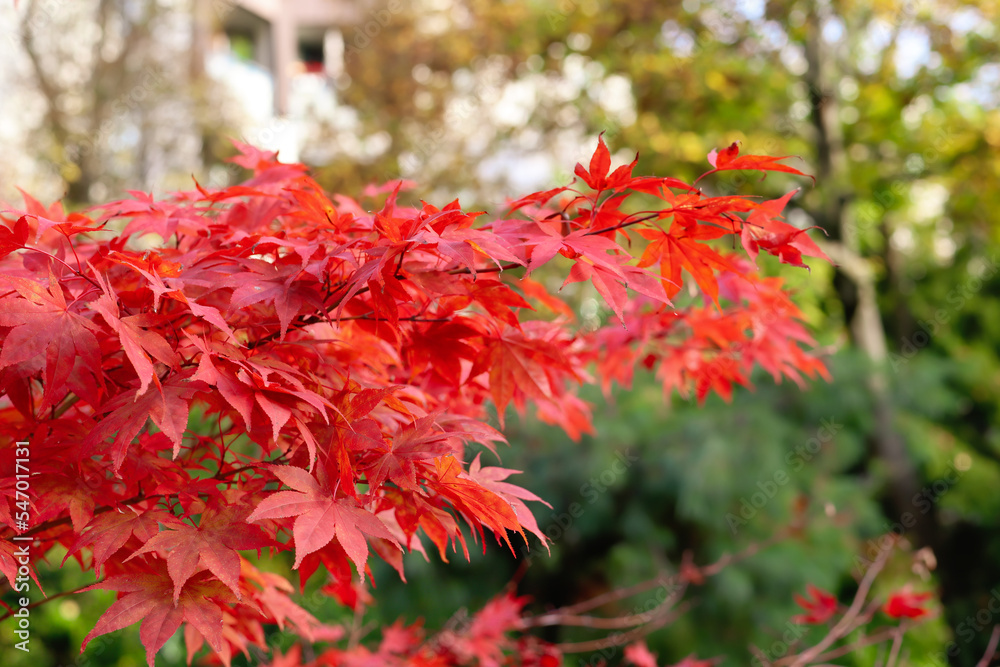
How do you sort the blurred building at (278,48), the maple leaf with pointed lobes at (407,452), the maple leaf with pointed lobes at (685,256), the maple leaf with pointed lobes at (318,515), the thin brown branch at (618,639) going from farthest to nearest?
1. the blurred building at (278,48)
2. the thin brown branch at (618,639)
3. the maple leaf with pointed lobes at (685,256)
4. the maple leaf with pointed lobes at (407,452)
5. the maple leaf with pointed lobes at (318,515)

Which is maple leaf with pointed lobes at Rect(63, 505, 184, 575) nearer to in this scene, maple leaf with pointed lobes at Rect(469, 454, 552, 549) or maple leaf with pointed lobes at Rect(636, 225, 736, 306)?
maple leaf with pointed lobes at Rect(469, 454, 552, 549)

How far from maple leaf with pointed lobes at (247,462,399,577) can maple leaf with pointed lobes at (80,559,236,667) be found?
0.12 metres

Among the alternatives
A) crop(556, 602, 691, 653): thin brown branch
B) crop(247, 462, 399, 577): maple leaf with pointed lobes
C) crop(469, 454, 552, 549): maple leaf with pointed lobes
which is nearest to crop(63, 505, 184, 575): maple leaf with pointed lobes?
A: crop(247, 462, 399, 577): maple leaf with pointed lobes

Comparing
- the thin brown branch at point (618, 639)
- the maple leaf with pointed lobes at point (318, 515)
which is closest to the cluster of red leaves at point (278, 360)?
the maple leaf with pointed lobes at point (318, 515)

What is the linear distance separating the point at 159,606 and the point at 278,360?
304 mm

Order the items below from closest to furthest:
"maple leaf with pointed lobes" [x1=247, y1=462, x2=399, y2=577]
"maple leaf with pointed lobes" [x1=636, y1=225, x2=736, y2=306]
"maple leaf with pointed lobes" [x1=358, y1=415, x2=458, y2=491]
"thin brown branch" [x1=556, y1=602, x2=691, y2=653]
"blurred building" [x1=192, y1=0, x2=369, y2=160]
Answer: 1. "maple leaf with pointed lobes" [x1=247, y1=462, x2=399, y2=577]
2. "maple leaf with pointed lobes" [x1=358, y1=415, x2=458, y2=491]
3. "maple leaf with pointed lobes" [x1=636, y1=225, x2=736, y2=306]
4. "thin brown branch" [x1=556, y1=602, x2=691, y2=653]
5. "blurred building" [x1=192, y1=0, x2=369, y2=160]

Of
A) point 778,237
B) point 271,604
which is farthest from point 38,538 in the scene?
point 778,237

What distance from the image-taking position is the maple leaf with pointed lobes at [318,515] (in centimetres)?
78

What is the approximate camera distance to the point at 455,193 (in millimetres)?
8219

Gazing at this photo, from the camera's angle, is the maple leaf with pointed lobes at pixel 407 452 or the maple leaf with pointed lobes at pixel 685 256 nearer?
the maple leaf with pointed lobes at pixel 407 452

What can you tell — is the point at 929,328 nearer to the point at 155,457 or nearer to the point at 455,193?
the point at 455,193

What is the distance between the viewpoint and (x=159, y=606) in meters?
0.83

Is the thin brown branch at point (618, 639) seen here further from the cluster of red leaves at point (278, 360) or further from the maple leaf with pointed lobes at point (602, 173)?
the maple leaf with pointed lobes at point (602, 173)

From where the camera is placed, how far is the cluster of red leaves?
2.71 ft
